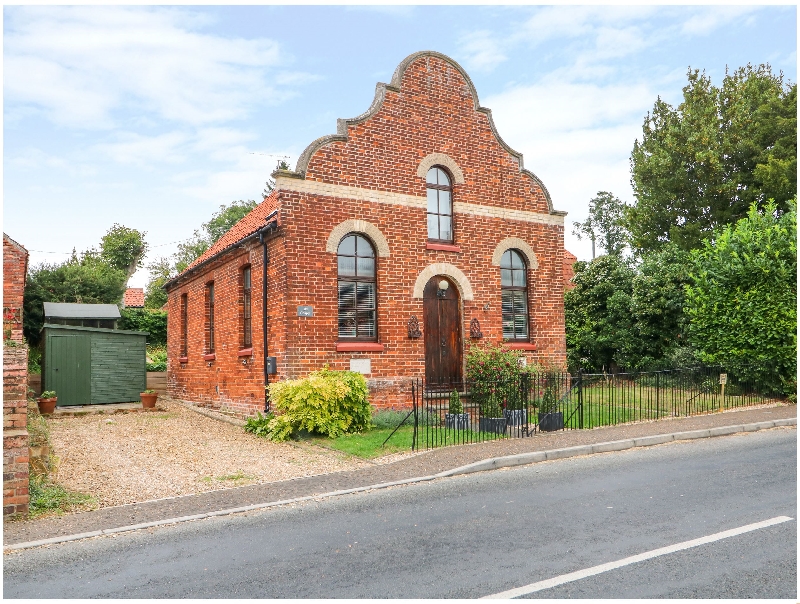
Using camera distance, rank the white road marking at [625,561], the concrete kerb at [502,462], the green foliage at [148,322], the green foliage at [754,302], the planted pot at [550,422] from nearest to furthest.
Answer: the white road marking at [625,561]
the concrete kerb at [502,462]
the planted pot at [550,422]
the green foliage at [754,302]
the green foliage at [148,322]

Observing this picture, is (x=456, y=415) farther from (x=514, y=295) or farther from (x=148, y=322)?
(x=148, y=322)

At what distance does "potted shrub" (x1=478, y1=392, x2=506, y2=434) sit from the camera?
506 inches

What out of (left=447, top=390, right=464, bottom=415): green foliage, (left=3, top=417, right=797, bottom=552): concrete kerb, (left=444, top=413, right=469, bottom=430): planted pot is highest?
(left=447, top=390, right=464, bottom=415): green foliage

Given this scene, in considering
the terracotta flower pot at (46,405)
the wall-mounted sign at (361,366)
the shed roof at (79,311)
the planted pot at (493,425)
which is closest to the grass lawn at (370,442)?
the planted pot at (493,425)

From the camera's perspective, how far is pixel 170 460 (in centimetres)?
1095

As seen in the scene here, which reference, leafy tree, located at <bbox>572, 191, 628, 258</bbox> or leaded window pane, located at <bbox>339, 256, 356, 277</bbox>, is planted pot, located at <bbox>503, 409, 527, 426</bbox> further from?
leafy tree, located at <bbox>572, 191, 628, 258</bbox>

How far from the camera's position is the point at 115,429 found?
15.2 metres

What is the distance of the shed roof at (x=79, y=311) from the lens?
2617 centimetres

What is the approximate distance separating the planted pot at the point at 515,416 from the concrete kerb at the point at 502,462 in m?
2.43

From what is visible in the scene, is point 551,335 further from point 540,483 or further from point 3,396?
point 3,396

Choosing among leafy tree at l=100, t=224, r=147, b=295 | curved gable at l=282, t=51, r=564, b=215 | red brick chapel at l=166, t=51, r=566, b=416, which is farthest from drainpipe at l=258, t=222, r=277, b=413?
leafy tree at l=100, t=224, r=147, b=295

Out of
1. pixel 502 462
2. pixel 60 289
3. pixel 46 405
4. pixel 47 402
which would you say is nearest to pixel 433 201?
pixel 502 462

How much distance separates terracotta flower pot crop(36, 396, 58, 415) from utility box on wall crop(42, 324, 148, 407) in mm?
1740

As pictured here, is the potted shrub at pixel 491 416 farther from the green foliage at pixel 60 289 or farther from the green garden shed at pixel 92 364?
the green foliage at pixel 60 289
